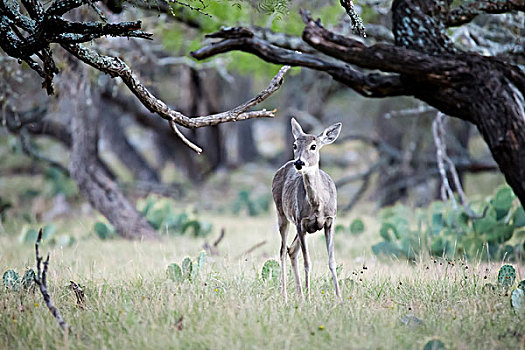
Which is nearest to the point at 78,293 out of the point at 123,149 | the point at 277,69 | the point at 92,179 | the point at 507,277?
the point at 507,277

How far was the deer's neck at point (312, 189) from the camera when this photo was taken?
5.41m

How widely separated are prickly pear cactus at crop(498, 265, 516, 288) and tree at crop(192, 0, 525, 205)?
67 centimetres

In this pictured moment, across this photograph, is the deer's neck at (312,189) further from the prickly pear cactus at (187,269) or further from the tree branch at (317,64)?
the tree branch at (317,64)

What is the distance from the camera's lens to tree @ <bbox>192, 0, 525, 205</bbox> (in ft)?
18.6

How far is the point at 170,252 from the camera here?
9156 mm

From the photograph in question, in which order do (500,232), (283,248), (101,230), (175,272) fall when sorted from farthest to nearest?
(101,230) < (500,232) < (175,272) < (283,248)

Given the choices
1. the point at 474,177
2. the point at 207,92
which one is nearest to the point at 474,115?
the point at 207,92

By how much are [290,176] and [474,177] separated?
1592cm

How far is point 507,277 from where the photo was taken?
5570 mm

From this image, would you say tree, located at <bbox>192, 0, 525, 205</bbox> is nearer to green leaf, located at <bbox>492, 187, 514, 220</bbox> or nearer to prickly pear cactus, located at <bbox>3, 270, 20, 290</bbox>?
green leaf, located at <bbox>492, 187, 514, 220</bbox>

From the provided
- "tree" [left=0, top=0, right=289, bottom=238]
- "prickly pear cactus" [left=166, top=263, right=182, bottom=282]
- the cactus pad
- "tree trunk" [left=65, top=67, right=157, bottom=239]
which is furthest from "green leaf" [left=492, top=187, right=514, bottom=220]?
"tree trunk" [left=65, top=67, right=157, bottom=239]

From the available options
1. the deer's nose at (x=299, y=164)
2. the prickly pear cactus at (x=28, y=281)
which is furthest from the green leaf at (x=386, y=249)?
the prickly pear cactus at (x=28, y=281)

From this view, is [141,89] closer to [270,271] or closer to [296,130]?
[296,130]

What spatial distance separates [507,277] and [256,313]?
96.6 inches
